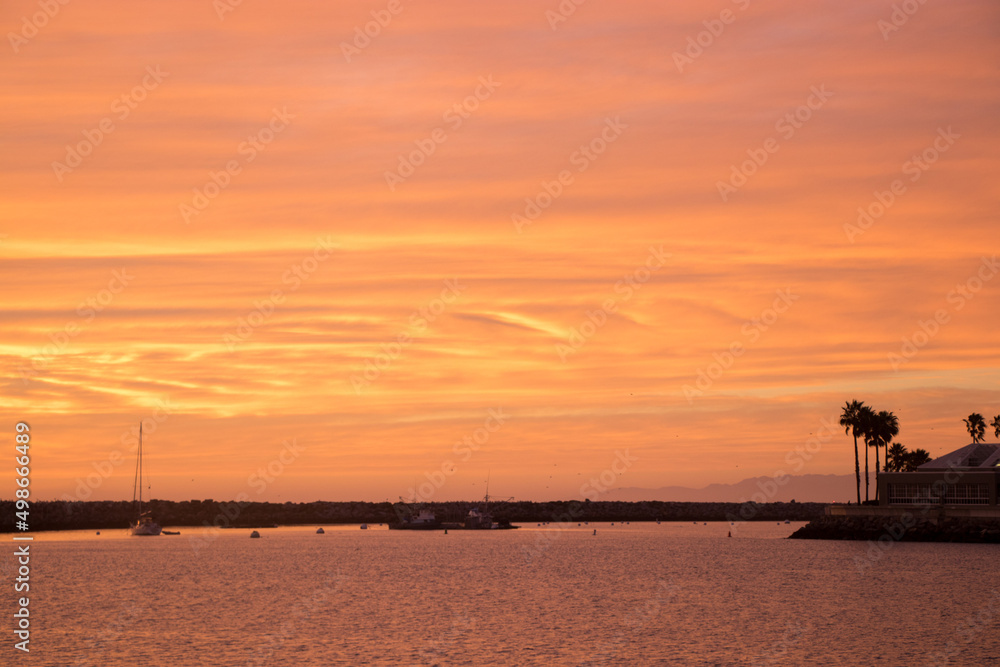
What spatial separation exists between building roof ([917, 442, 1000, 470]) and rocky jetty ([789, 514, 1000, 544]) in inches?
300

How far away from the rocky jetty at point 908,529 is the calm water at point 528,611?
538 centimetres

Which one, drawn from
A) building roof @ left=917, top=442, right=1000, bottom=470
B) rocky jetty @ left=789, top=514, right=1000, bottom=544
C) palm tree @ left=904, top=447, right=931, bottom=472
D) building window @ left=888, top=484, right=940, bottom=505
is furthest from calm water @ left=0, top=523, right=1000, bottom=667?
palm tree @ left=904, top=447, right=931, bottom=472

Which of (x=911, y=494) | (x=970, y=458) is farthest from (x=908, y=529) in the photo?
(x=970, y=458)

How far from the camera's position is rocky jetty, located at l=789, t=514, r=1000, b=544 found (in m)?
129

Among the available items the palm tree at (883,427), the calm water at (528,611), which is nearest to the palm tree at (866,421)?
the palm tree at (883,427)

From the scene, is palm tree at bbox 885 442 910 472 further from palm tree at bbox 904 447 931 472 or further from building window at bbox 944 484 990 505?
building window at bbox 944 484 990 505

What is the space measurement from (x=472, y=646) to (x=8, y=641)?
2530 cm

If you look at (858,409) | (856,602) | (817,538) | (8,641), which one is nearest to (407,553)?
(817,538)

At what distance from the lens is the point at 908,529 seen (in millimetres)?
140125

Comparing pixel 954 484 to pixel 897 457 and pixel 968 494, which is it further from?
pixel 897 457

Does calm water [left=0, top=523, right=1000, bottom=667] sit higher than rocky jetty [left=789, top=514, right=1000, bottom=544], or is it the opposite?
rocky jetty [left=789, top=514, right=1000, bottom=544]

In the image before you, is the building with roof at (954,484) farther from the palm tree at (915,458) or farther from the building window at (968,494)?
the palm tree at (915,458)

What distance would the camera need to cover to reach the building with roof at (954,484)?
439 ft

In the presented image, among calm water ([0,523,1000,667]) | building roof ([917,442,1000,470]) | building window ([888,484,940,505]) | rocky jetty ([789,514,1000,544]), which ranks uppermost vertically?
building roof ([917,442,1000,470])
